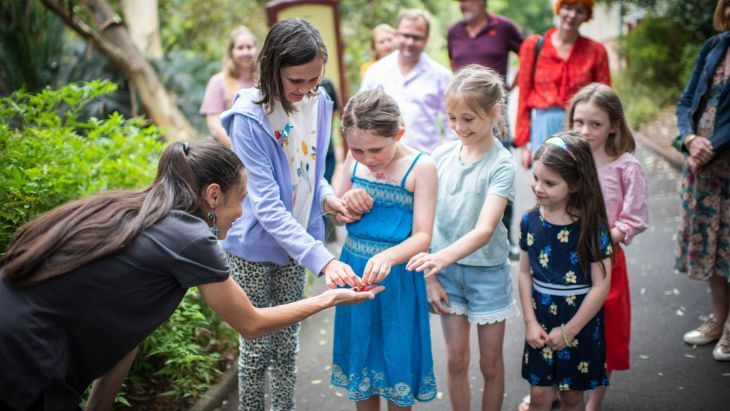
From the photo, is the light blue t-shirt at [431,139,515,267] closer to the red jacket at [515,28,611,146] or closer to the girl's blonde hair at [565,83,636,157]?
the girl's blonde hair at [565,83,636,157]

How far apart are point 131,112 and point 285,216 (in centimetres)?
713

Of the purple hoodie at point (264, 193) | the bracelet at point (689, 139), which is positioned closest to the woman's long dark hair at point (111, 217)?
the purple hoodie at point (264, 193)

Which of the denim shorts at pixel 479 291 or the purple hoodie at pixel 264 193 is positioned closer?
the purple hoodie at pixel 264 193

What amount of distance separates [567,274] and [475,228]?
508 millimetres

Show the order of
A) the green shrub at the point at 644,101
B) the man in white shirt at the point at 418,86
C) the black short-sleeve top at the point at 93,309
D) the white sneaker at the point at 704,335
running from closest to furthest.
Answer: the black short-sleeve top at the point at 93,309, the white sneaker at the point at 704,335, the man in white shirt at the point at 418,86, the green shrub at the point at 644,101

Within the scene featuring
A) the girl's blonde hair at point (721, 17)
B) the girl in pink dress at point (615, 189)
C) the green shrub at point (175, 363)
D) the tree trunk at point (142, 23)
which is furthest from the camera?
the tree trunk at point (142, 23)

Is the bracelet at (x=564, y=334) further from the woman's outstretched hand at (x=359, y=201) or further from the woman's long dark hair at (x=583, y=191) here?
the woman's outstretched hand at (x=359, y=201)

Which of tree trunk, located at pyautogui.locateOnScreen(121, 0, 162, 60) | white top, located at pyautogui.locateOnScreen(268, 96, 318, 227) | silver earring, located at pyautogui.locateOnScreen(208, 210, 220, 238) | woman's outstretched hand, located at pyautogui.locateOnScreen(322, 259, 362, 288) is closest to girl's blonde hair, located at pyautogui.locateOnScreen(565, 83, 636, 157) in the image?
white top, located at pyautogui.locateOnScreen(268, 96, 318, 227)

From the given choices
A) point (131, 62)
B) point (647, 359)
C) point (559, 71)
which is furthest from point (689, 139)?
point (131, 62)

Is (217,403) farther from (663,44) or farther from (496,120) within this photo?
(663,44)

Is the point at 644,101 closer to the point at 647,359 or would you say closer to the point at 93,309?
the point at 647,359

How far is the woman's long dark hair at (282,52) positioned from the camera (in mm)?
2795

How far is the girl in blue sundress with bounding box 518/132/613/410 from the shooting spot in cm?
303

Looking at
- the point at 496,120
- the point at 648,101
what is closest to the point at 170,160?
the point at 496,120
